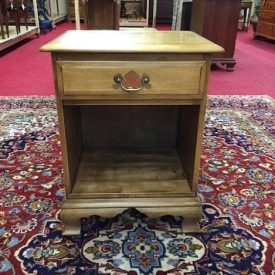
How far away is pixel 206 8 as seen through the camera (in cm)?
310

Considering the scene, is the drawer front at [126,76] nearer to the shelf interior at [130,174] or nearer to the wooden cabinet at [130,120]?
the wooden cabinet at [130,120]

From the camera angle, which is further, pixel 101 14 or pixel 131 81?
pixel 101 14

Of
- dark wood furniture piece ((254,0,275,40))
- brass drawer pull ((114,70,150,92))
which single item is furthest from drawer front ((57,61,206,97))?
dark wood furniture piece ((254,0,275,40))

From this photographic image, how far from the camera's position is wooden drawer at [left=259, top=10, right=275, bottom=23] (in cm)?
487

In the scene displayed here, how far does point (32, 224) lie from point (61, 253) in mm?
193

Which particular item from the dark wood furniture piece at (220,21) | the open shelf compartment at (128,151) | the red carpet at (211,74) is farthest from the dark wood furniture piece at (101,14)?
the open shelf compartment at (128,151)

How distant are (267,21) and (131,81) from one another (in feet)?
16.1

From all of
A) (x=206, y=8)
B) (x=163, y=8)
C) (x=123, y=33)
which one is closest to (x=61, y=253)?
(x=123, y=33)

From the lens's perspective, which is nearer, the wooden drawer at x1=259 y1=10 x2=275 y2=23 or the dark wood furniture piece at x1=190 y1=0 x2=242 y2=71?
the dark wood furniture piece at x1=190 y1=0 x2=242 y2=71

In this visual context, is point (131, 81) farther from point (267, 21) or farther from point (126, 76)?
point (267, 21)

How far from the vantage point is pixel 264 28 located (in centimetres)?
511

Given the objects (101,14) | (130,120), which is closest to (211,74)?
(101,14)

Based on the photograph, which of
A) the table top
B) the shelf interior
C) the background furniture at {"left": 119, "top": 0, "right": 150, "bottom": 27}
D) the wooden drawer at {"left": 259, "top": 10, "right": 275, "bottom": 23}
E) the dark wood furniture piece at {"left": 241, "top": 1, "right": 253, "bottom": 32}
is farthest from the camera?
the background furniture at {"left": 119, "top": 0, "right": 150, "bottom": 27}

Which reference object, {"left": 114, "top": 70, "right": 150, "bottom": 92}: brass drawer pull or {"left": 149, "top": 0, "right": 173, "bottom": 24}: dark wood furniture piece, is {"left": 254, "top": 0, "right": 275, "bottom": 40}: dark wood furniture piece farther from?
{"left": 114, "top": 70, "right": 150, "bottom": 92}: brass drawer pull
